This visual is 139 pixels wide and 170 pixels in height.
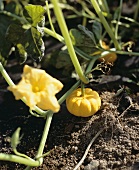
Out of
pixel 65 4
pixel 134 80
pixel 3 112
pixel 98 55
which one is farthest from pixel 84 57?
pixel 65 4

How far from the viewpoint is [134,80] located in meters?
2.07

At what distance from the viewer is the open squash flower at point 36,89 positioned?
1462 mm

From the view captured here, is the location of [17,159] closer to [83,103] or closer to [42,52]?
[83,103]

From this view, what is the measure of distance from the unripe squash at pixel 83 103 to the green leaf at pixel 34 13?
329 mm

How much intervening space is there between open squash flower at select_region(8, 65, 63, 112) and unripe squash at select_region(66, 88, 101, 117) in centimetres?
27

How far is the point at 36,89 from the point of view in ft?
5.00

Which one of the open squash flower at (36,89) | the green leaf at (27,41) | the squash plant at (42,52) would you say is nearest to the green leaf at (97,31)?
the squash plant at (42,52)

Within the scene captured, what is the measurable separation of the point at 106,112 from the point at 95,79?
0.30 meters

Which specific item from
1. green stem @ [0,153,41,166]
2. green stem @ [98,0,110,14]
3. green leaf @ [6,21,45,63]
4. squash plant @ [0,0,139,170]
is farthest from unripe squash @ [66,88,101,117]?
green stem @ [98,0,110,14]

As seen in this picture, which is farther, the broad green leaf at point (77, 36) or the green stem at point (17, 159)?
the broad green leaf at point (77, 36)

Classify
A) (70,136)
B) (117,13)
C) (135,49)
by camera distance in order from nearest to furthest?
(70,136)
(117,13)
(135,49)

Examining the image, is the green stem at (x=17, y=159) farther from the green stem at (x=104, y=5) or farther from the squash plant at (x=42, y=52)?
the green stem at (x=104, y=5)

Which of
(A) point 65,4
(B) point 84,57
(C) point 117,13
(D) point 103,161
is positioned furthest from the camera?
(A) point 65,4

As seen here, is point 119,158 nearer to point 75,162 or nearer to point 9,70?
point 75,162
